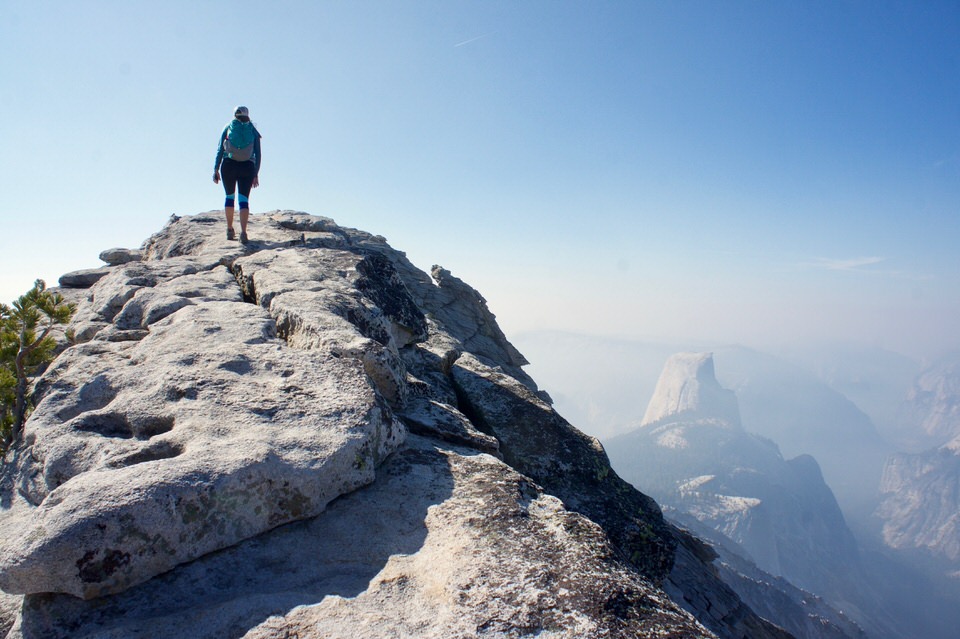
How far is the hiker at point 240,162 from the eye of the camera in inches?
673

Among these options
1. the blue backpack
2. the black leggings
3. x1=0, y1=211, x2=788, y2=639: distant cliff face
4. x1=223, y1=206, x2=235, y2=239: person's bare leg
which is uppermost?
the blue backpack

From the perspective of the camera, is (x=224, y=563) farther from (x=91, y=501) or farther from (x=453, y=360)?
(x=453, y=360)

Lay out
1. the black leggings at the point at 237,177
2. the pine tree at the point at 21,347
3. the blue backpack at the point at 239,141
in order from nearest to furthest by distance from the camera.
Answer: the pine tree at the point at 21,347
the blue backpack at the point at 239,141
the black leggings at the point at 237,177

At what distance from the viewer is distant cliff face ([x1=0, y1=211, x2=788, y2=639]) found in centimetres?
493

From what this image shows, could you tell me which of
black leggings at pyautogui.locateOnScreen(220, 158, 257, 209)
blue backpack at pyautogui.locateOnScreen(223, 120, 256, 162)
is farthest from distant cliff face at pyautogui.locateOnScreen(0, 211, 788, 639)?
blue backpack at pyautogui.locateOnScreen(223, 120, 256, 162)

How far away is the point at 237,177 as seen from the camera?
18000 millimetres

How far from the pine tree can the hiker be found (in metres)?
7.13

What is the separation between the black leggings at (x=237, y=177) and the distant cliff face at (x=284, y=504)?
6.73 meters

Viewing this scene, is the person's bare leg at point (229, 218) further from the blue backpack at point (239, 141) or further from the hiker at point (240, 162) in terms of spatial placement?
the blue backpack at point (239, 141)

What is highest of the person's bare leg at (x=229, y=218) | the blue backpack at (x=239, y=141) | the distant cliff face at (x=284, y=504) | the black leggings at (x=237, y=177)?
the blue backpack at (x=239, y=141)

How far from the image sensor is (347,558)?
5.92 m

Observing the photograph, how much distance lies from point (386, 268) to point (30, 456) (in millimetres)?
10046

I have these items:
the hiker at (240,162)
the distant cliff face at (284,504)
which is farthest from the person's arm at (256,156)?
the distant cliff face at (284,504)

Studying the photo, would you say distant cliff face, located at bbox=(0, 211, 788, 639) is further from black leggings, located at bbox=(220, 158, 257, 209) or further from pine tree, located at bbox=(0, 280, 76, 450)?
black leggings, located at bbox=(220, 158, 257, 209)
